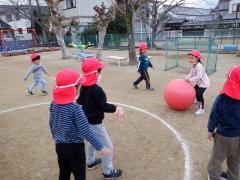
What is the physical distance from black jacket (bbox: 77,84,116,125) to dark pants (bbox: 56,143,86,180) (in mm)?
604

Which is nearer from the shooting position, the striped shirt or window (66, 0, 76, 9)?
the striped shirt

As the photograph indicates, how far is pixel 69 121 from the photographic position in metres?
2.91

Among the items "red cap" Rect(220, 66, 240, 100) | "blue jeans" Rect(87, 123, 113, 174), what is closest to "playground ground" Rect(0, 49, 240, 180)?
"blue jeans" Rect(87, 123, 113, 174)

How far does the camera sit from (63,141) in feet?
9.85

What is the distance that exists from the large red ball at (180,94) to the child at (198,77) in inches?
5.6

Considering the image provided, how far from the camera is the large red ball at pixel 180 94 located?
6.49 metres

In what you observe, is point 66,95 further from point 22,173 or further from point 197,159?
point 197,159

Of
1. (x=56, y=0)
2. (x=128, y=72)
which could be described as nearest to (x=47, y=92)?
(x=128, y=72)

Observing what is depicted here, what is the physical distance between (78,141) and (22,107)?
17.6 feet

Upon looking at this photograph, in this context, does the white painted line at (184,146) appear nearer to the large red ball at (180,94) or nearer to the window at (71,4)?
the large red ball at (180,94)

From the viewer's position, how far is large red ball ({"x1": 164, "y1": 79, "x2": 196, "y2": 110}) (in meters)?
6.49

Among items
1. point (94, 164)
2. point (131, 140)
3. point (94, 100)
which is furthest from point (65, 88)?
→ point (131, 140)

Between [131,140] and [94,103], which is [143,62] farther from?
[94,103]

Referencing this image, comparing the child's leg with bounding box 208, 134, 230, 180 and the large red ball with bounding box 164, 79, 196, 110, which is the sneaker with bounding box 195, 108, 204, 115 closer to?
the large red ball with bounding box 164, 79, 196, 110
